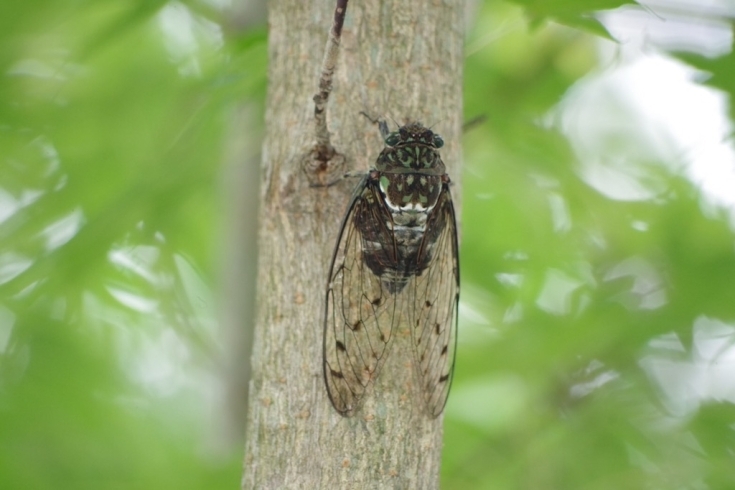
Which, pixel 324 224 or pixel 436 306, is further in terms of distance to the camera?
pixel 436 306

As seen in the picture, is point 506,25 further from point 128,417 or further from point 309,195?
point 128,417

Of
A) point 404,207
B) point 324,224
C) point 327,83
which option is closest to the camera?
point 327,83

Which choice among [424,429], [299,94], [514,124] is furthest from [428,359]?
[514,124]

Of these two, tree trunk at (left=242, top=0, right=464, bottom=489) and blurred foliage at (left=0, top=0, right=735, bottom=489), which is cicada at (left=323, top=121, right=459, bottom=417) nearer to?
tree trunk at (left=242, top=0, right=464, bottom=489)

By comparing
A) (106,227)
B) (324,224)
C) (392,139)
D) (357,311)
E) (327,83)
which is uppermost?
(327,83)

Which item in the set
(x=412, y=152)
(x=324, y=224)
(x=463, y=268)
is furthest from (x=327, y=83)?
→ (x=463, y=268)

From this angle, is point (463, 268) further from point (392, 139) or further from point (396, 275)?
point (392, 139)

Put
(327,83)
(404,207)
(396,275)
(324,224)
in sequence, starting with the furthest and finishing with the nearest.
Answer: (404,207), (396,275), (324,224), (327,83)
